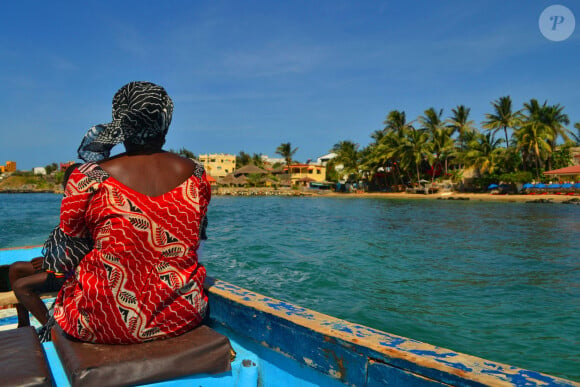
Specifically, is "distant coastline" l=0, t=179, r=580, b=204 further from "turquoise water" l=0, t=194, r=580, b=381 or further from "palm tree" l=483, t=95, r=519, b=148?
"turquoise water" l=0, t=194, r=580, b=381

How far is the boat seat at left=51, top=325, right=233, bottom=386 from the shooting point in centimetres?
143

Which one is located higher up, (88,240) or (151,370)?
(88,240)

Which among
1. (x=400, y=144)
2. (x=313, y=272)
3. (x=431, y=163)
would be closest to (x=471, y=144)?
(x=431, y=163)

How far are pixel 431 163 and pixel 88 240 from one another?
4641cm

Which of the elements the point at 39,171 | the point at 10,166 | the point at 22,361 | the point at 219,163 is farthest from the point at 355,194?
the point at 10,166

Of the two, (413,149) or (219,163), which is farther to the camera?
(219,163)

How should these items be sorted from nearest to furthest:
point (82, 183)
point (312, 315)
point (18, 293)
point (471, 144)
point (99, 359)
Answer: point (99, 359) < point (82, 183) < point (312, 315) < point (18, 293) < point (471, 144)

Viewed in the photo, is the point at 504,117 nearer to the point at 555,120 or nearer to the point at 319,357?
the point at 555,120

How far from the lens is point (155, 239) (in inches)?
64.9

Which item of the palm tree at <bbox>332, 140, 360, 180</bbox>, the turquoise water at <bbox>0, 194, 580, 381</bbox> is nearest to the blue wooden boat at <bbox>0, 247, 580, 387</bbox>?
the turquoise water at <bbox>0, 194, 580, 381</bbox>

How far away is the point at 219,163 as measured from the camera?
77562 millimetres

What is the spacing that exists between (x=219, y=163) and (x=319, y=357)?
77.1m

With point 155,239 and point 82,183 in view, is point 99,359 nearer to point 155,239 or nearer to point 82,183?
point 155,239

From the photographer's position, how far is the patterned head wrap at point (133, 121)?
5.69ft
